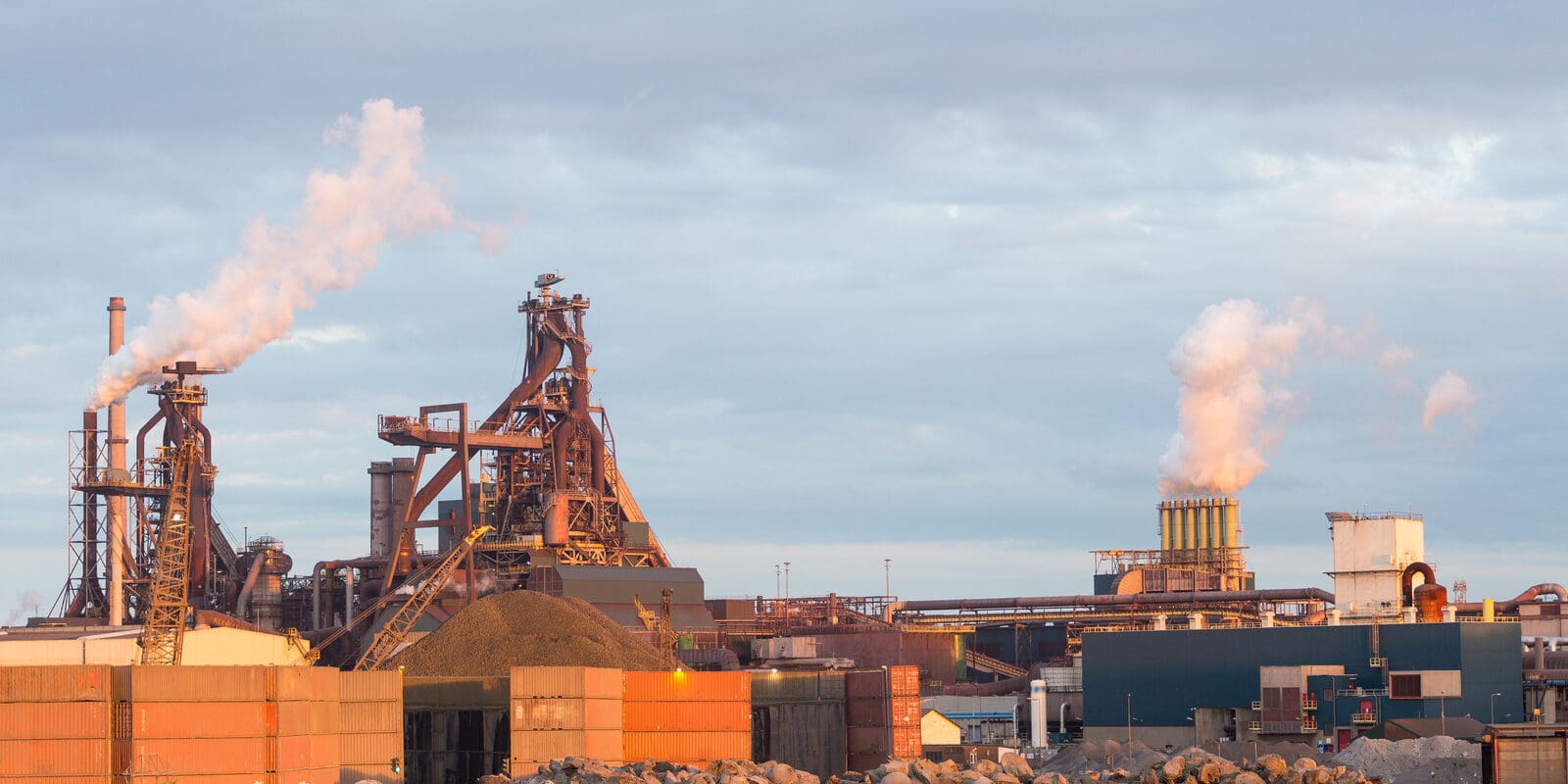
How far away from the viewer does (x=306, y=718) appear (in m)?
60.8

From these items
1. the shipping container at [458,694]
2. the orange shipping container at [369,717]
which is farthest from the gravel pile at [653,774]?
the shipping container at [458,694]

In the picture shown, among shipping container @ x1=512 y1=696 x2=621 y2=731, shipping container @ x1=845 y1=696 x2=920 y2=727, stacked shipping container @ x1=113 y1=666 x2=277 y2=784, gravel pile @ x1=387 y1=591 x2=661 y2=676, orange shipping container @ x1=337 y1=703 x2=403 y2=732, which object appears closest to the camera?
stacked shipping container @ x1=113 y1=666 x2=277 y2=784

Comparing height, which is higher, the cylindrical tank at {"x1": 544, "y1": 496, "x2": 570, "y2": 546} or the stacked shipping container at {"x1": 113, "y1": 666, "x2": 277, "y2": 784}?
the cylindrical tank at {"x1": 544, "y1": 496, "x2": 570, "y2": 546}

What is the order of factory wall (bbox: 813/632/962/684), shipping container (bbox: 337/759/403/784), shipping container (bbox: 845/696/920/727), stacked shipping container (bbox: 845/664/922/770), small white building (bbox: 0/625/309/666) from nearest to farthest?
shipping container (bbox: 337/759/403/784)
stacked shipping container (bbox: 845/664/922/770)
shipping container (bbox: 845/696/920/727)
small white building (bbox: 0/625/309/666)
factory wall (bbox: 813/632/962/684)

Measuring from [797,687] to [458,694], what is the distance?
13240 millimetres

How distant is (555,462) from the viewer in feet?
372

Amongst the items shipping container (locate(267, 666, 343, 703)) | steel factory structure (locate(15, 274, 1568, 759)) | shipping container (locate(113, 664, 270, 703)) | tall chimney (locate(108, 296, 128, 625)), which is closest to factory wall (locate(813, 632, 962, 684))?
steel factory structure (locate(15, 274, 1568, 759))

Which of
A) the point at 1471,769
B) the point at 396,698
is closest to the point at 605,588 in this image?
the point at 396,698

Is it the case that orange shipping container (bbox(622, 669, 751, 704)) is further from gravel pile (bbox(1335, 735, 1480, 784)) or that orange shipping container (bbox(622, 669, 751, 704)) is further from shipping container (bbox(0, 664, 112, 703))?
gravel pile (bbox(1335, 735, 1480, 784))

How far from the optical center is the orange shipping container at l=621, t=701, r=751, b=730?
71.1 meters

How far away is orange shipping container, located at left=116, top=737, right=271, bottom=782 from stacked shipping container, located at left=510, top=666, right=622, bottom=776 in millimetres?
10114

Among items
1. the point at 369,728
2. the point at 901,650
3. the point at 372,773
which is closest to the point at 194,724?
the point at 372,773

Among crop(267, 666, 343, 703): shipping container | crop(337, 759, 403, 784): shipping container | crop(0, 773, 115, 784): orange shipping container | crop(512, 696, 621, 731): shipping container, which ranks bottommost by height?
crop(337, 759, 403, 784): shipping container

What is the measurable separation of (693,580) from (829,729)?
3355 centimetres
